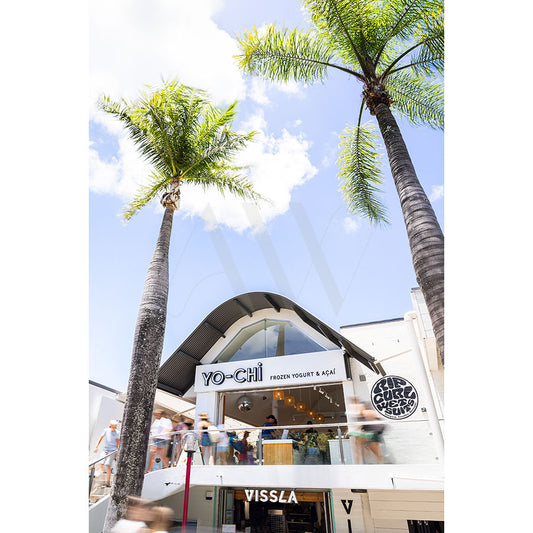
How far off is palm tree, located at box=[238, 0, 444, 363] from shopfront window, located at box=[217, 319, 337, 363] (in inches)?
240

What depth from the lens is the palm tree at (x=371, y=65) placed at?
569cm

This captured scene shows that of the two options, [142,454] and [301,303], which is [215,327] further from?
[142,454]

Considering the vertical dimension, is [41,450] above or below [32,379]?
below

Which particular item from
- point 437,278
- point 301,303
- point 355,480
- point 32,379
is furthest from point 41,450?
point 301,303

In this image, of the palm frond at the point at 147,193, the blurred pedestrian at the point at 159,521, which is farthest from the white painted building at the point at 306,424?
the palm frond at the point at 147,193

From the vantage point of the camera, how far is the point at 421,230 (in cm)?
418

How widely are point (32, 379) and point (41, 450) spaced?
1.16 ft

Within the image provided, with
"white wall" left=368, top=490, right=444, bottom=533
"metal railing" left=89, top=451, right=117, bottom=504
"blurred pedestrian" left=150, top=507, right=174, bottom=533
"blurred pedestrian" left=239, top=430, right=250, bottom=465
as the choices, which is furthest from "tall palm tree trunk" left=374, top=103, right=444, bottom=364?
"white wall" left=368, top=490, right=444, bottom=533

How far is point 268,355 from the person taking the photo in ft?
43.9

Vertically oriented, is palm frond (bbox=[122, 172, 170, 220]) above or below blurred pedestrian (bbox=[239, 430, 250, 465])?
above

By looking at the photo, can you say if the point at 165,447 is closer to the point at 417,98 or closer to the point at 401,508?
the point at 401,508

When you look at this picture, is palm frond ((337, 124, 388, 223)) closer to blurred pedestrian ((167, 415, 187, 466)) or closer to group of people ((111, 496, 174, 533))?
group of people ((111, 496, 174, 533))

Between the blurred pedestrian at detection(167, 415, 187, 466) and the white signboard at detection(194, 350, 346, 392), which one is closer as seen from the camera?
the blurred pedestrian at detection(167, 415, 187, 466)

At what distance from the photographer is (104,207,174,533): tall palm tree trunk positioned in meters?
5.61
